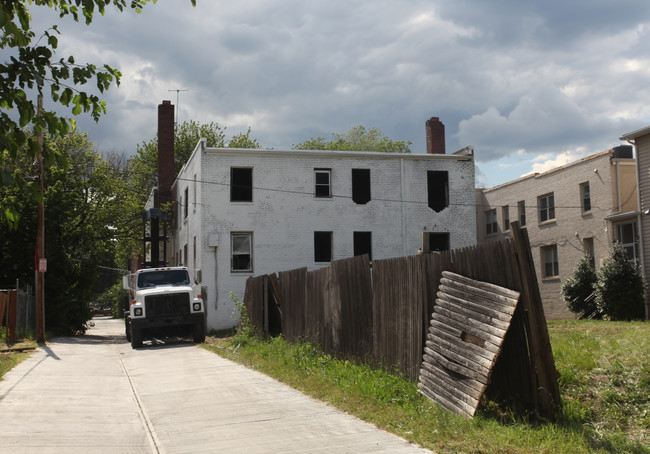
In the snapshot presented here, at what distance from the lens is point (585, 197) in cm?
3102

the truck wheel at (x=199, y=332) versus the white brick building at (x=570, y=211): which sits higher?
the white brick building at (x=570, y=211)

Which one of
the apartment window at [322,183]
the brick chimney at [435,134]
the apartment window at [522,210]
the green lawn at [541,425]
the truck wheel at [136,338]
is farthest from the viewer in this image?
the brick chimney at [435,134]

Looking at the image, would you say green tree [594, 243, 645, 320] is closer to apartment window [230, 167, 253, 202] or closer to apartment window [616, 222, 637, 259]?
apartment window [616, 222, 637, 259]

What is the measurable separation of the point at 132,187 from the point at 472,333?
34.1m

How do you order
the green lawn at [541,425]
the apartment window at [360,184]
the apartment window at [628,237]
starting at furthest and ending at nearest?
1. the apartment window at [360,184]
2. the apartment window at [628,237]
3. the green lawn at [541,425]

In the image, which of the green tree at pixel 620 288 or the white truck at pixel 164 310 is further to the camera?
the green tree at pixel 620 288

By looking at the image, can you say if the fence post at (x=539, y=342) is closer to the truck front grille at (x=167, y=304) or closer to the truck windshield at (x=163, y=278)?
the truck front grille at (x=167, y=304)

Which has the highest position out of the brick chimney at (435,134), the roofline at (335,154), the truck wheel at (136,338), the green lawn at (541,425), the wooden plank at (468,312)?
the brick chimney at (435,134)

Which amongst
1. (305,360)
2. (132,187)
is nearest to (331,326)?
(305,360)

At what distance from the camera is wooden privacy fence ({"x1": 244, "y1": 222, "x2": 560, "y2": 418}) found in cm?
684

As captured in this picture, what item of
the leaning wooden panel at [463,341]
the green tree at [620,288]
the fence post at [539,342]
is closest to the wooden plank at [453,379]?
the leaning wooden panel at [463,341]

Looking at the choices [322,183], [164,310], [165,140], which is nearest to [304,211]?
[322,183]

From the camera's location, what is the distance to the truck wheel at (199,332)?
68.6 feet

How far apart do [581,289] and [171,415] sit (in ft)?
78.7
